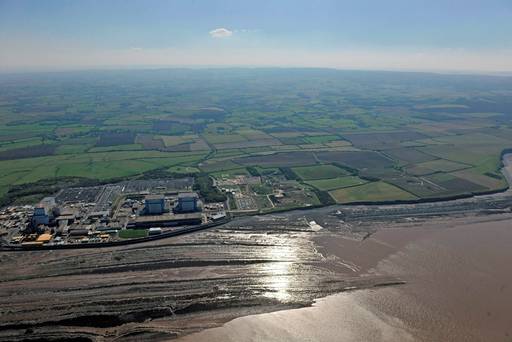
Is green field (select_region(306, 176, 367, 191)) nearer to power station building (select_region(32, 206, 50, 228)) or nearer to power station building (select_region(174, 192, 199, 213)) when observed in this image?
power station building (select_region(174, 192, 199, 213))

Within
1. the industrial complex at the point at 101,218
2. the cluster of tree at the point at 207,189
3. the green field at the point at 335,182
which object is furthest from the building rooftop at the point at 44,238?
the green field at the point at 335,182

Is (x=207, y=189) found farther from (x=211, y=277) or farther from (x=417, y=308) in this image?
(x=417, y=308)

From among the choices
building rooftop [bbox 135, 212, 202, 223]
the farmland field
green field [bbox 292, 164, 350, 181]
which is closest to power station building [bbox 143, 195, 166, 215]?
building rooftop [bbox 135, 212, 202, 223]

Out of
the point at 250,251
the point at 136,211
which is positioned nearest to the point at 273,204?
the point at 250,251

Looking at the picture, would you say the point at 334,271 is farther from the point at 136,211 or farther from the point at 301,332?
the point at 136,211

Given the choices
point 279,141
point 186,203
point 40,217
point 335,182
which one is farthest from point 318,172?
point 40,217

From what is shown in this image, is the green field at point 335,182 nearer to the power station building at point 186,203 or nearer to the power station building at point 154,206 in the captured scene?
the power station building at point 186,203
